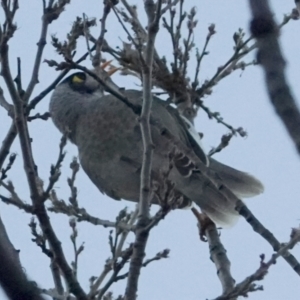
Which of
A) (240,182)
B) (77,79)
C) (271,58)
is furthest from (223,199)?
(271,58)

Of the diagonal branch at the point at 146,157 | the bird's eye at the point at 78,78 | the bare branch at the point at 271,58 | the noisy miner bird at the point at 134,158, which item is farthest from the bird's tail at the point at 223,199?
the bare branch at the point at 271,58

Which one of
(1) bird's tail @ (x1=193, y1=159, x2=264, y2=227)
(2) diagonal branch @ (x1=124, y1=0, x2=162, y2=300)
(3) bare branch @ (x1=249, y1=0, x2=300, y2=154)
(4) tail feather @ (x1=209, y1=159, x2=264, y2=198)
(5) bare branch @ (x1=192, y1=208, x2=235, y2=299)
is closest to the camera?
(3) bare branch @ (x1=249, y1=0, x2=300, y2=154)

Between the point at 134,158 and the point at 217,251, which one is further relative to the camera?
the point at 134,158

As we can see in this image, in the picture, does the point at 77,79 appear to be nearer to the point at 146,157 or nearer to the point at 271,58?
the point at 146,157

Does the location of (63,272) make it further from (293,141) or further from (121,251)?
(293,141)

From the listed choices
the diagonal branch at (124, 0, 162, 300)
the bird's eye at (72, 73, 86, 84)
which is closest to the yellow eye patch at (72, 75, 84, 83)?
the bird's eye at (72, 73, 86, 84)

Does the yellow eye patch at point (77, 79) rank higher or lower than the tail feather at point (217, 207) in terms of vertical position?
higher

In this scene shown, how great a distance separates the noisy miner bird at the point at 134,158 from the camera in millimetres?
4840

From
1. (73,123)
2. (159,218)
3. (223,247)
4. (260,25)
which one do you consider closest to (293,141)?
(260,25)

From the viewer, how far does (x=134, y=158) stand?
504 cm

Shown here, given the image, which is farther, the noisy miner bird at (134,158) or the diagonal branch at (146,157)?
the noisy miner bird at (134,158)

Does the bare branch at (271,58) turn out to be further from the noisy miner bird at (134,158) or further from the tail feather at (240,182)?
the tail feather at (240,182)

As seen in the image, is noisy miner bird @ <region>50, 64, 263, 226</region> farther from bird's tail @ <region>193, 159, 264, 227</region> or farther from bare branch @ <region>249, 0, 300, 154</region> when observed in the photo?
bare branch @ <region>249, 0, 300, 154</region>

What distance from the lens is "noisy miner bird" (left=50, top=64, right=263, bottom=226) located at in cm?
484
